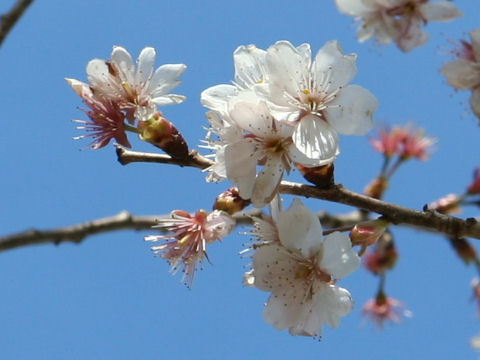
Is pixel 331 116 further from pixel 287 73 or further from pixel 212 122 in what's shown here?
pixel 212 122

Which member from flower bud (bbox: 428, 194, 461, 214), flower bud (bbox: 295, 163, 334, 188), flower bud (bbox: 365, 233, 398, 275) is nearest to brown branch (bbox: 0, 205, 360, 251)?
flower bud (bbox: 295, 163, 334, 188)

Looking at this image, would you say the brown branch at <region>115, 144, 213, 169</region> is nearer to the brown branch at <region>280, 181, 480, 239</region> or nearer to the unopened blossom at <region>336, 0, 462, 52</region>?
the brown branch at <region>280, 181, 480, 239</region>

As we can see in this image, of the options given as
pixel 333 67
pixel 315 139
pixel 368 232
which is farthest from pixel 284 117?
pixel 368 232

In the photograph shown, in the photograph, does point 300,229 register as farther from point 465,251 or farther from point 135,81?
point 465,251

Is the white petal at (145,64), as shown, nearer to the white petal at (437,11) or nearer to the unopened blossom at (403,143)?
the white petal at (437,11)

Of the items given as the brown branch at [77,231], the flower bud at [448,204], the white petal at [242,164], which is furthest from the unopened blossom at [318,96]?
the flower bud at [448,204]
